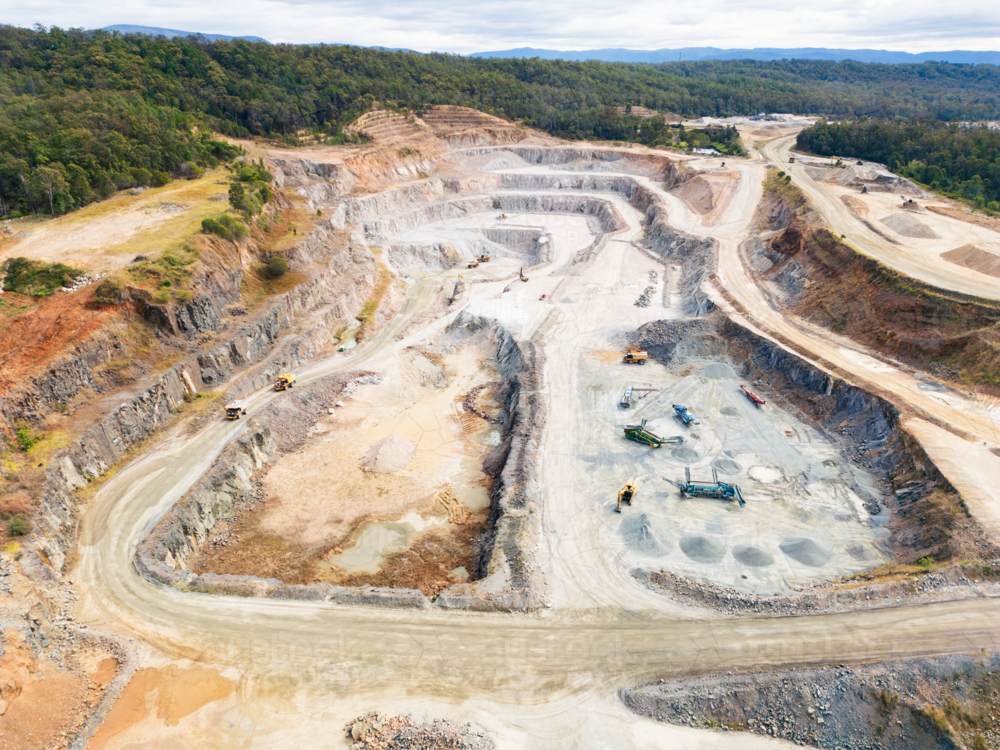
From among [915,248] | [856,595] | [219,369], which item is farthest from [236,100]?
[856,595]

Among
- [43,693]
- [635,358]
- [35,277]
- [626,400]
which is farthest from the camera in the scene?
[635,358]

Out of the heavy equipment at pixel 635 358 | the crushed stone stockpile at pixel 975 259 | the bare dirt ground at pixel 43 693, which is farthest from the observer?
the heavy equipment at pixel 635 358

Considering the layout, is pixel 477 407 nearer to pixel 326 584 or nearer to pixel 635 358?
pixel 635 358

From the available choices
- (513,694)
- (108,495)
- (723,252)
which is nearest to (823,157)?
(723,252)

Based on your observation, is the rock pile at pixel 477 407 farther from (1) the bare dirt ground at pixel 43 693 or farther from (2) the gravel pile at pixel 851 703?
(1) the bare dirt ground at pixel 43 693

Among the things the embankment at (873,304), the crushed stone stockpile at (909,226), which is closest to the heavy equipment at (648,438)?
the embankment at (873,304)
